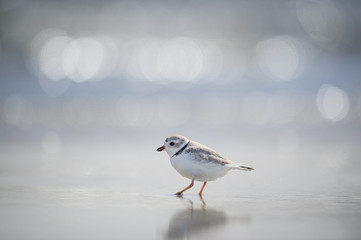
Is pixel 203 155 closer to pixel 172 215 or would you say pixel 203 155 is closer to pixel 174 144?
pixel 174 144

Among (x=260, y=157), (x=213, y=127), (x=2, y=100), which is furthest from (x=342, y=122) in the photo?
(x=2, y=100)

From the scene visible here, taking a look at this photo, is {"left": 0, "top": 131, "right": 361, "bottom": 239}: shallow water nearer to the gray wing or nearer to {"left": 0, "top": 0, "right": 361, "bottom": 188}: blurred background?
{"left": 0, "top": 0, "right": 361, "bottom": 188}: blurred background

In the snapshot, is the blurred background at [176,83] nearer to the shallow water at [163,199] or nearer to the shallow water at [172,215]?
the shallow water at [163,199]

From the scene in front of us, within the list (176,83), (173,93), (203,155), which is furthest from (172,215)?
(176,83)

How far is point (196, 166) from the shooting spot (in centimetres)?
566

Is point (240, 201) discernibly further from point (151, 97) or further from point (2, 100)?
point (2, 100)

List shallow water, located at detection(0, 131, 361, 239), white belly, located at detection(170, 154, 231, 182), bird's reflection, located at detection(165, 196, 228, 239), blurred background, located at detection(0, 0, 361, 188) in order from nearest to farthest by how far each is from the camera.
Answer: bird's reflection, located at detection(165, 196, 228, 239)
shallow water, located at detection(0, 131, 361, 239)
white belly, located at detection(170, 154, 231, 182)
blurred background, located at detection(0, 0, 361, 188)

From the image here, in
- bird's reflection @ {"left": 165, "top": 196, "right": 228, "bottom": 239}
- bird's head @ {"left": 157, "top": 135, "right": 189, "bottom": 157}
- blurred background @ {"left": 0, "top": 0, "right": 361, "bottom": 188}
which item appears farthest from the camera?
blurred background @ {"left": 0, "top": 0, "right": 361, "bottom": 188}

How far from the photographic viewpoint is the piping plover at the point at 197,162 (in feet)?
18.6

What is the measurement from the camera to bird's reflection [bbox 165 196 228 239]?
3926 millimetres

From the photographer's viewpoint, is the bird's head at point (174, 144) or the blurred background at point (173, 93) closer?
the bird's head at point (174, 144)

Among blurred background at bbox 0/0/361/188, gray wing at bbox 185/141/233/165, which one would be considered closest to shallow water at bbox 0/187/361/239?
gray wing at bbox 185/141/233/165

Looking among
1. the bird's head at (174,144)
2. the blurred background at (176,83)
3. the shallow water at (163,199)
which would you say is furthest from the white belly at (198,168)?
the blurred background at (176,83)

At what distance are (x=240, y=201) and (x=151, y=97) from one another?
9.99 meters
